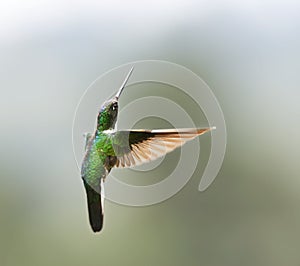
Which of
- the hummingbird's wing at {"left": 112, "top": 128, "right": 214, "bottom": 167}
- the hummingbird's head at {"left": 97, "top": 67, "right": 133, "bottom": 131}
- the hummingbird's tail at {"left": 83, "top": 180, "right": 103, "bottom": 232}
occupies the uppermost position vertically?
the hummingbird's head at {"left": 97, "top": 67, "right": 133, "bottom": 131}

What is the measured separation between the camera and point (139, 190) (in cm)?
114

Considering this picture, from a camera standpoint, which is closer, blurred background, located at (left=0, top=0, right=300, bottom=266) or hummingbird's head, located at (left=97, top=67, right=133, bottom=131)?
hummingbird's head, located at (left=97, top=67, right=133, bottom=131)

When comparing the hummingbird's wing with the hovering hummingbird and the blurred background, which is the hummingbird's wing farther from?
the blurred background

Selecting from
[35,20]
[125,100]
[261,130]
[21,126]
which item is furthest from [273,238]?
[35,20]

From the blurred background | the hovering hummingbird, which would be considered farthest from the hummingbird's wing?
the blurred background

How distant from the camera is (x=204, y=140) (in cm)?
153

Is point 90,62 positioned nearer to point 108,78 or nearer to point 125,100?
point 125,100

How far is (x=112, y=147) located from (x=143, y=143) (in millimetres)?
59

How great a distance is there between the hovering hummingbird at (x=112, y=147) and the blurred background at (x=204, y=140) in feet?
2.08

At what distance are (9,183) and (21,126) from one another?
0.19m

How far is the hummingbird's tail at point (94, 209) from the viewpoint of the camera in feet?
2.72

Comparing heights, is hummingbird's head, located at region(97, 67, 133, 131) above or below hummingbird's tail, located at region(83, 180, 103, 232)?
above

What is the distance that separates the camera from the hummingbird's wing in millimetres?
763

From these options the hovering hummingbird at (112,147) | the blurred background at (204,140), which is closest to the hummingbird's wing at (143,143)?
the hovering hummingbird at (112,147)
